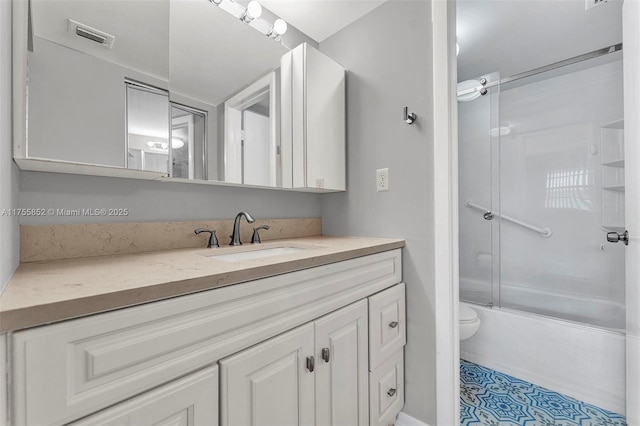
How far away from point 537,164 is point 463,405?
2.04 metres

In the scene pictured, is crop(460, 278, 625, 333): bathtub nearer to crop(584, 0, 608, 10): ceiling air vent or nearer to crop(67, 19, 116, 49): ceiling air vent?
crop(584, 0, 608, 10): ceiling air vent

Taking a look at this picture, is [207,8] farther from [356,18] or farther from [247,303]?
[247,303]

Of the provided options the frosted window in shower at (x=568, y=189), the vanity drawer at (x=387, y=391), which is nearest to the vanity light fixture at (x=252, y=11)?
the vanity drawer at (x=387, y=391)

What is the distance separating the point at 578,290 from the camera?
222 cm

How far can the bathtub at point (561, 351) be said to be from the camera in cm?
151

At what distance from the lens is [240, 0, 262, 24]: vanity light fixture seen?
4.57 ft

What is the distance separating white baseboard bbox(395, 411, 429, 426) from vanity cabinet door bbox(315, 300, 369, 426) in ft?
1.20

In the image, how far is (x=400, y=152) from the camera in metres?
1.45

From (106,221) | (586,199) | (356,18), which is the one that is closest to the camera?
(106,221)

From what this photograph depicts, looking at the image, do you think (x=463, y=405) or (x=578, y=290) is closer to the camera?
(x=463, y=405)

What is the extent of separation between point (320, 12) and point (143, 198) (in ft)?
4.59

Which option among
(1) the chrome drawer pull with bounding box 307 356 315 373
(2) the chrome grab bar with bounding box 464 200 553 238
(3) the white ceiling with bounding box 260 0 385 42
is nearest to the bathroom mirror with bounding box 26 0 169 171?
(3) the white ceiling with bounding box 260 0 385 42

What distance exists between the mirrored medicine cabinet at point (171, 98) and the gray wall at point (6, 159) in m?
0.06

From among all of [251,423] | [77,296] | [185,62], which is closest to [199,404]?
[251,423]
